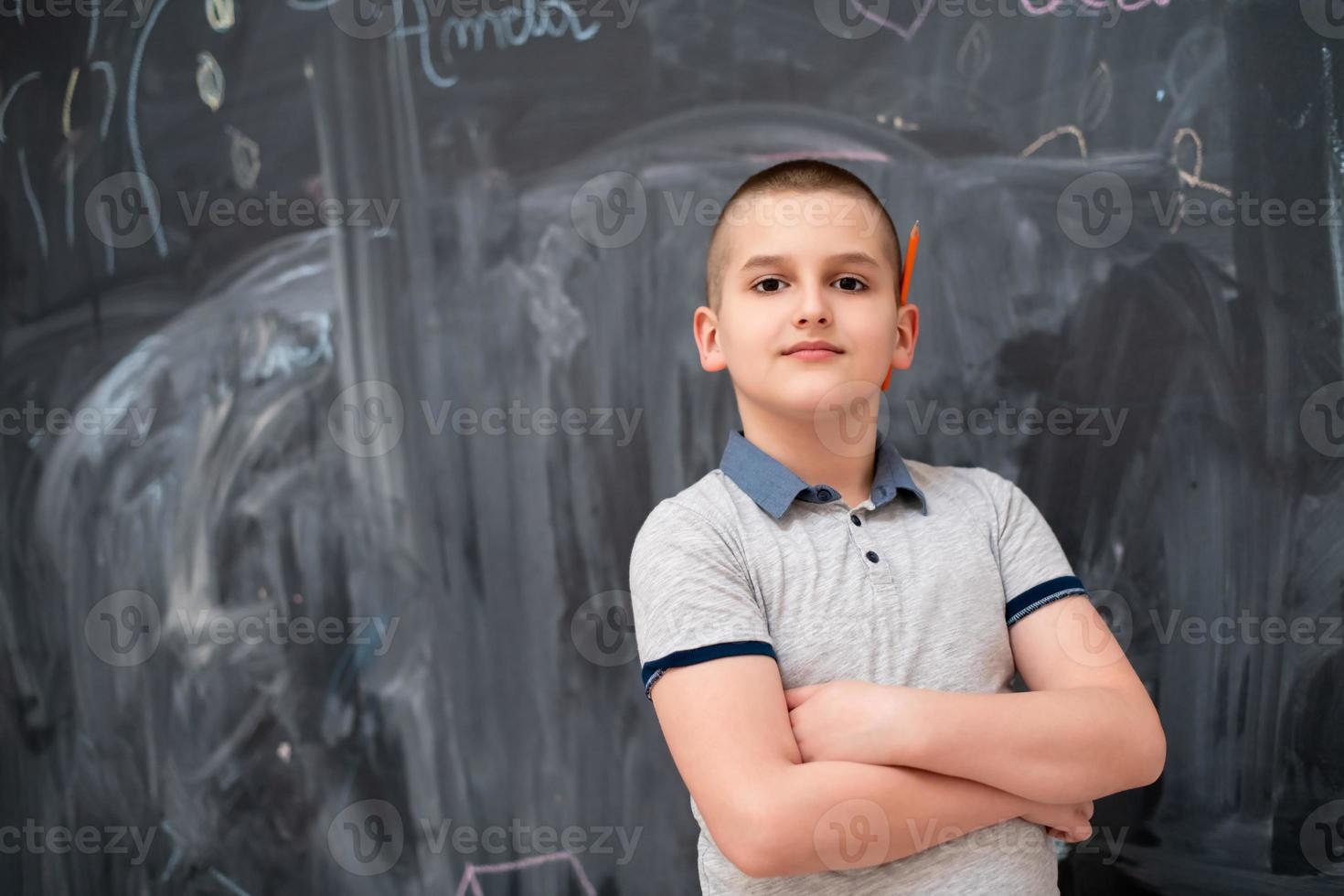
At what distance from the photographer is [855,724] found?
981 mm

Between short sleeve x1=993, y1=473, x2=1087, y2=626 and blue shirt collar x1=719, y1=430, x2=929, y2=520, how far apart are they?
0.10m

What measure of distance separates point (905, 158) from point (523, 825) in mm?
1229

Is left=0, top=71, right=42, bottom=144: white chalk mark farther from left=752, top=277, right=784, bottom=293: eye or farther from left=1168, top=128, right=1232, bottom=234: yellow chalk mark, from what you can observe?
left=1168, top=128, right=1232, bottom=234: yellow chalk mark

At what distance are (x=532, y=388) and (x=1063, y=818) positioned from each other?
992mm

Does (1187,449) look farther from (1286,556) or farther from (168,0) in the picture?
(168,0)

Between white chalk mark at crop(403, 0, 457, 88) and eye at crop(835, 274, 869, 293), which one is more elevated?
white chalk mark at crop(403, 0, 457, 88)

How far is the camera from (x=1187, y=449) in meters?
1.52
